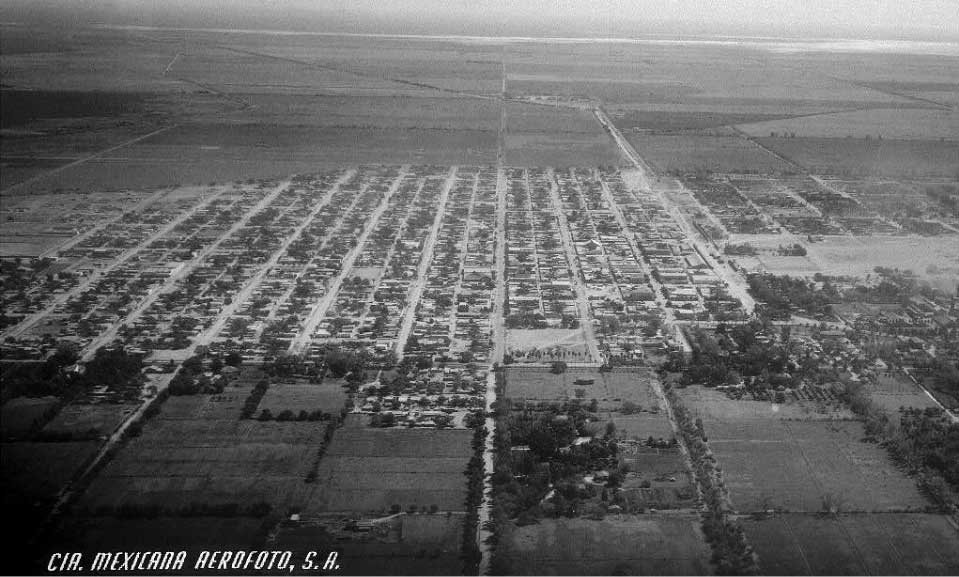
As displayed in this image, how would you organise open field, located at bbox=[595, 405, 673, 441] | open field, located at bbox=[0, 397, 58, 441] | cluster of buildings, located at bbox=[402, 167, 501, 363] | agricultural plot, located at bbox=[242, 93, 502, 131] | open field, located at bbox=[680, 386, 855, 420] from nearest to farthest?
open field, located at bbox=[0, 397, 58, 441], open field, located at bbox=[595, 405, 673, 441], open field, located at bbox=[680, 386, 855, 420], cluster of buildings, located at bbox=[402, 167, 501, 363], agricultural plot, located at bbox=[242, 93, 502, 131]

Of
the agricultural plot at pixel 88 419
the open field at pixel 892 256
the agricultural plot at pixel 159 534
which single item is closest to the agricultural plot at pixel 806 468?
the agricultural plot at pixel 159 534

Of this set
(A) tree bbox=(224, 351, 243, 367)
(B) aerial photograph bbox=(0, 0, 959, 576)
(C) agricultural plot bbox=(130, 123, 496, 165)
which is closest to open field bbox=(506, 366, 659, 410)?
(B) aerial photograph bbox=(0, 0, 959, 576)

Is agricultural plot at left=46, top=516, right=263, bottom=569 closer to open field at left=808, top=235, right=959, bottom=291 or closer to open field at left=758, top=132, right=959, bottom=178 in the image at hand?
open field at left=808, top=235, right=959, bottom=291

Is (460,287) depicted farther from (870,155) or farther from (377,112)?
(377,112)

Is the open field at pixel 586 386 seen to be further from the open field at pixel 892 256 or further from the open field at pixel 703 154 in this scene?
the open field at pixel 703 154

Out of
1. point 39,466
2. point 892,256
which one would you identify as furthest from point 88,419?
point 892,256

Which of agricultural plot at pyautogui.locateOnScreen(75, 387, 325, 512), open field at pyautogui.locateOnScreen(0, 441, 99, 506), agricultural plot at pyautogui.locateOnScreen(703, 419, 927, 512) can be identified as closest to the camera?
open field at pyautogui.locateOnScreen(0, 441, 99, 506)

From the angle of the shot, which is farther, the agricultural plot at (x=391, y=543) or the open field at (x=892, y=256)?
the open field at (x=892, y=256)
